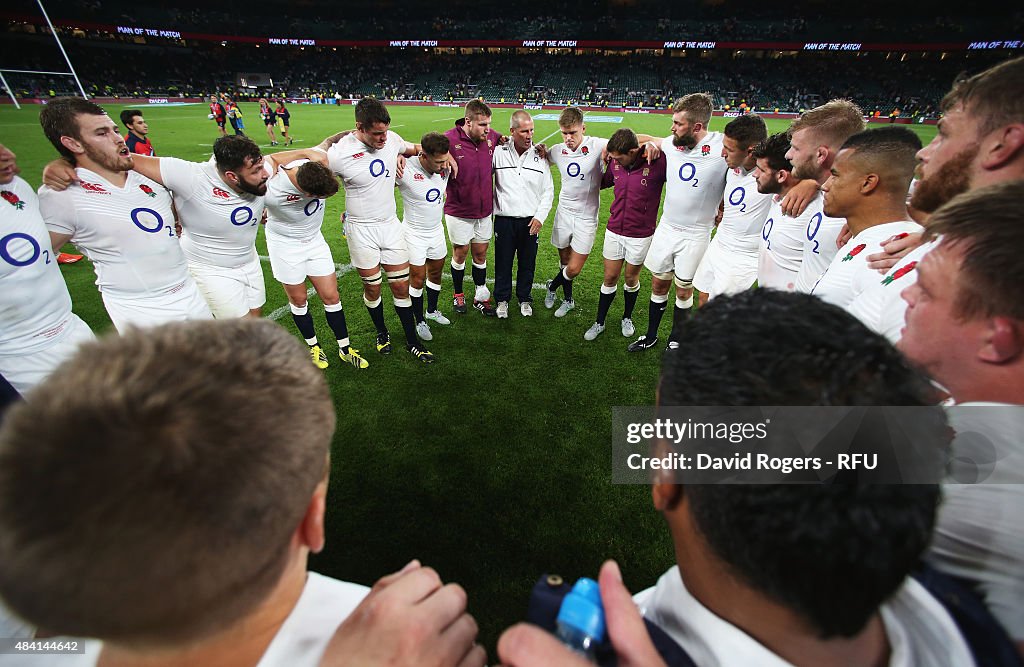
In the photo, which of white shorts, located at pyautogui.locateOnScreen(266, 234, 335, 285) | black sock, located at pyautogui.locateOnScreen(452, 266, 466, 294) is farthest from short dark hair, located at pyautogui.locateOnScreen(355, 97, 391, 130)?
black sock, located at pyautogui.locateOnScreen(452, 266, 466, 294)

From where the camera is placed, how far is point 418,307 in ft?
17.4

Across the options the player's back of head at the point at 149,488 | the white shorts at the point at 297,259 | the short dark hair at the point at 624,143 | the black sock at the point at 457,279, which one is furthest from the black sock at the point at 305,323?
the player's back of head at the point at 149,488

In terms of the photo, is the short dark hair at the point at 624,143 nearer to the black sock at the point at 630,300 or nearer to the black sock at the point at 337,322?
the black sock at the point at 630,300

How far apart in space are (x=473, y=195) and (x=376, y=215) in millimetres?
1277

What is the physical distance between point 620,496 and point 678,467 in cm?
262

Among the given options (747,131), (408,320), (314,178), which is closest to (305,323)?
(408,320)

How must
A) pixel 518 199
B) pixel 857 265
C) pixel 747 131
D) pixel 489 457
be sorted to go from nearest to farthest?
pixel 857 265, pixel 489 457, pixel 747 131, pixel 518 199

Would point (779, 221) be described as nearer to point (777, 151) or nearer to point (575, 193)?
point (777, 151)

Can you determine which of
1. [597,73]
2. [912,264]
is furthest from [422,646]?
[597,73]

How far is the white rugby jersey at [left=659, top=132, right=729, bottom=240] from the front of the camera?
445 cm

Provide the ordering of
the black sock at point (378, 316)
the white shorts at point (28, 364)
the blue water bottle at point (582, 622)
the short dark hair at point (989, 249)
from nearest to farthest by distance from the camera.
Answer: the blue water bottle at point (582, 622), the short dark hair at point (989, 249), the white shorts at point (28, 364), the black sock at point (378, 316)

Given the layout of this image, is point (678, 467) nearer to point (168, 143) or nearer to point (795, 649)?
point (795, 649)

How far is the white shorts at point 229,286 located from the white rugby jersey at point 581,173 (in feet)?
11.6

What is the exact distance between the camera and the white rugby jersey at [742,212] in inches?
167
